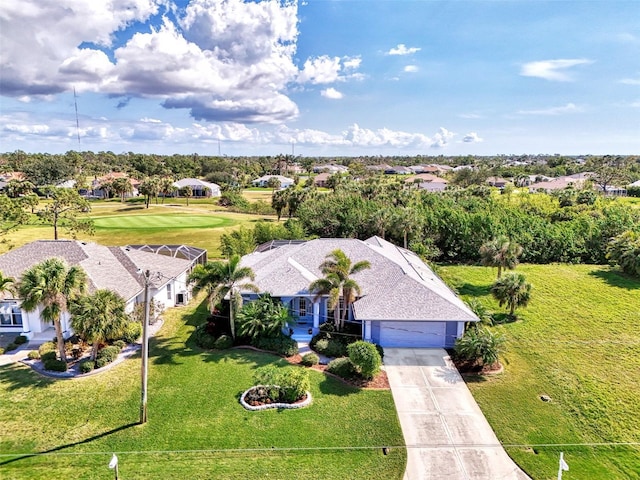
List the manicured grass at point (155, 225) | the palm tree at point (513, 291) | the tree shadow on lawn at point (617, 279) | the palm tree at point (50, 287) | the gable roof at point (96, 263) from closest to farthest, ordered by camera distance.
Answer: the palm tree at point (50, 287), the gable roof at point (96, 263), the palm tree at point (513, 291), the tree shadow on lawn at point (617, 279), the manicured grass at point (155, 225)

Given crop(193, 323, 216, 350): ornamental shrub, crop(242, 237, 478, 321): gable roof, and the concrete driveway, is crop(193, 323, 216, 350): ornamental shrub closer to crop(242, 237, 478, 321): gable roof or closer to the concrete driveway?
crop(242, 237, 478, 321): gable roof

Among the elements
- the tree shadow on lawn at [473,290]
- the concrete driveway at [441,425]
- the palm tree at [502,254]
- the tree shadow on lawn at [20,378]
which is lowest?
the concrete driveway at [441,425]

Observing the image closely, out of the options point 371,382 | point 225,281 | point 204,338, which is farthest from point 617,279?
point 204,338

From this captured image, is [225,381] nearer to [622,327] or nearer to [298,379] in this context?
[298,379]

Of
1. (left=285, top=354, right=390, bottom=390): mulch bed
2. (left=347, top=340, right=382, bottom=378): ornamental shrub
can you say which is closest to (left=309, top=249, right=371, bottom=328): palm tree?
(left=347, top=340, right=382, bottom=378): ornamental shrub

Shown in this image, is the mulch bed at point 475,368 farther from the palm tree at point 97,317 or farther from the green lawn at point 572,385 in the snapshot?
the palm tree at point 97,317

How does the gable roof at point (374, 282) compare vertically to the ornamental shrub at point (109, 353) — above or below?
above

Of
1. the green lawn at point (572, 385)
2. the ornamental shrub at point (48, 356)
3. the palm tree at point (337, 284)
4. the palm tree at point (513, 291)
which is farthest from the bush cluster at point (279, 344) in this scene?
the palm tree at point (513, 291)
